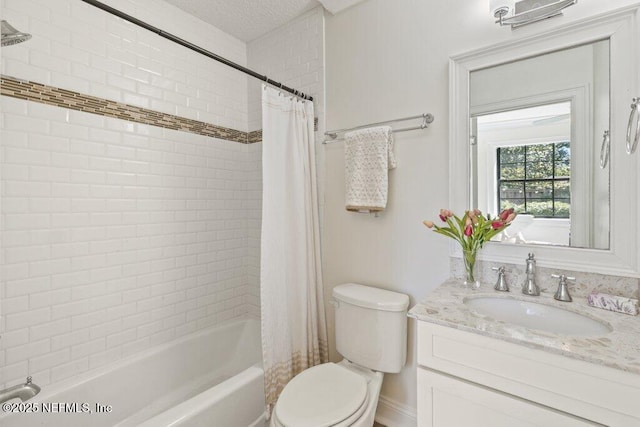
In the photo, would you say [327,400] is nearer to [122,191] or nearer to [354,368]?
[354,368]

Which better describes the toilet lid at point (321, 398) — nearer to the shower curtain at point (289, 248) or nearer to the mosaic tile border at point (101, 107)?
the shower curtain at point (289, 248)

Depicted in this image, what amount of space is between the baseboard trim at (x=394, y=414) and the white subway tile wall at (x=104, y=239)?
4.04 ft

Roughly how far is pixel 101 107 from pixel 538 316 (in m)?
2.31

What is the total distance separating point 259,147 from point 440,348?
6.10 feet

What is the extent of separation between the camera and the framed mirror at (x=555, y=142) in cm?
112

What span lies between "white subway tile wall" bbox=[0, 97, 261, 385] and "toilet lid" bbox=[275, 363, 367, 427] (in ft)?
3.45

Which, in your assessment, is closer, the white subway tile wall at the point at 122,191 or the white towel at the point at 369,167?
the white subway tile wall at the point at 122,191

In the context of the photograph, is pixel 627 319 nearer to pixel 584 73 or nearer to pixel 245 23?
pixel 584 73

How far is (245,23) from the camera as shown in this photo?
210 centimetres

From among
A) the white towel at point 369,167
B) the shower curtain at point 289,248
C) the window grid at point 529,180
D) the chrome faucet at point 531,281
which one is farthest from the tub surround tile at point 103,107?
the chrome faucet at point 531,281

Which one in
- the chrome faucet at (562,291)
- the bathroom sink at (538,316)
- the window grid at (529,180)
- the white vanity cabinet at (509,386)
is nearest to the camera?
the white vanity cabinet at (509,386)

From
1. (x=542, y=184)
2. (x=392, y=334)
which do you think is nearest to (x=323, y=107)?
(x=542, y=184)

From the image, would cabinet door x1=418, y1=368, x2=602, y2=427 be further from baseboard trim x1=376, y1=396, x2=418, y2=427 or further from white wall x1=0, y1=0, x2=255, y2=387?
white wall x1=0, y1=0, x2=255, y2=387

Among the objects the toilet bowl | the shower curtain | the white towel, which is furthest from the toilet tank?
the white towel
